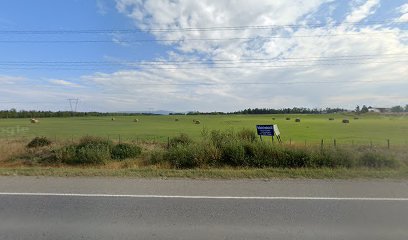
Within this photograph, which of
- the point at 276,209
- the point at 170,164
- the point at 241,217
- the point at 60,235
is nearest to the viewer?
the point at 60,235

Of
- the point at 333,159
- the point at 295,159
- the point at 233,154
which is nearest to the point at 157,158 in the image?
the point at 233,154

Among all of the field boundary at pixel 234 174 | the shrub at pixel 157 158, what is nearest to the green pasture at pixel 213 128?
the shrub at pixel 157 158

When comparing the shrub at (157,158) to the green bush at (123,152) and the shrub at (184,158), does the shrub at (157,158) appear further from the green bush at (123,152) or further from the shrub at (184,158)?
the green bush at (123,152)

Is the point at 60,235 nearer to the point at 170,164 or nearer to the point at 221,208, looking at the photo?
the point at 221,208

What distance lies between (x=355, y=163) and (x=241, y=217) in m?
7.20

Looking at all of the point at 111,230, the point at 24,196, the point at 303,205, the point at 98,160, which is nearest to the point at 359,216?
the point at 303,205

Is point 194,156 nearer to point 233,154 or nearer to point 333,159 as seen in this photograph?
point 233,154

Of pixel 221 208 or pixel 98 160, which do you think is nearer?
pixel 221 208

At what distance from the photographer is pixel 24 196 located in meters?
6.57

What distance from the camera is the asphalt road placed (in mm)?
4594

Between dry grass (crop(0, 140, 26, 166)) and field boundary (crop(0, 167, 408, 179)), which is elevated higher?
field boundary (crop(0, 167, 408, 179))

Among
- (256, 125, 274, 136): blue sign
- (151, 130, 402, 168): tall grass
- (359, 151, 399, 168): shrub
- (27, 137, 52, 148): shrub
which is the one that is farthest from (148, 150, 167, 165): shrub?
(27, 137, 52, 148): shrub

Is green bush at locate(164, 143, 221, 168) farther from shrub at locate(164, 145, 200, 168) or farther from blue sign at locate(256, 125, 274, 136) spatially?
blue sign at locate(256, 125, 274, 136)

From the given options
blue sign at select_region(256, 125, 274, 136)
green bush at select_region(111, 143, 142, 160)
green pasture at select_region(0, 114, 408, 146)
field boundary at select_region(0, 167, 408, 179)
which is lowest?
green pasture at select_region(0, 114, 408, 146)
